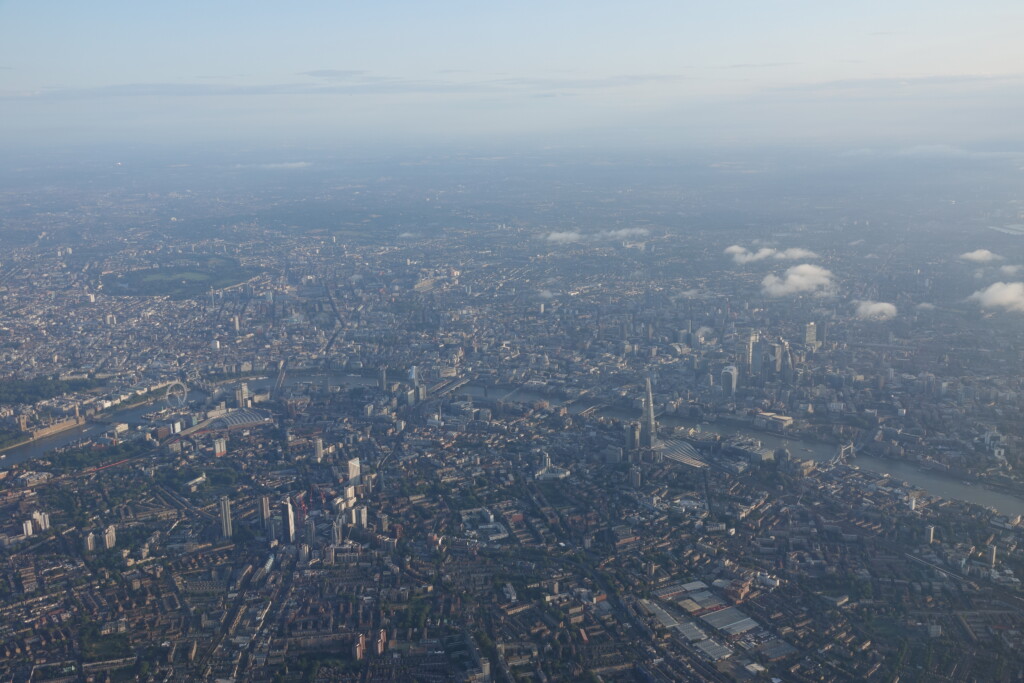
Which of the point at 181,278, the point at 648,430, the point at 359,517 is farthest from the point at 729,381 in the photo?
the point at 181,278

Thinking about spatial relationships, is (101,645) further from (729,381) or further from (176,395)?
(729,381)

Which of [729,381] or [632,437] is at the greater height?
[632,437]

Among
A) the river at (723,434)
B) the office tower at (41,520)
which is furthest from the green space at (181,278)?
the office tower at (41,520)

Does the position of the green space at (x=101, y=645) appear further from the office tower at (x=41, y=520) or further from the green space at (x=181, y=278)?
the green space at (x=181, y=278)

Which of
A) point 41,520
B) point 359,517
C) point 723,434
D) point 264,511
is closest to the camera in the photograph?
point 264,511

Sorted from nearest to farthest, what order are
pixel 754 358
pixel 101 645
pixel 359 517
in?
pixel 101 645 < pixel 359 517 < pixel 754 358

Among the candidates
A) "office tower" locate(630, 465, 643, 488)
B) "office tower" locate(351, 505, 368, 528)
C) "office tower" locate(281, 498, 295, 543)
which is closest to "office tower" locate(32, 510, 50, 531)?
"office tower" locate(281, 498, 295, 543)
